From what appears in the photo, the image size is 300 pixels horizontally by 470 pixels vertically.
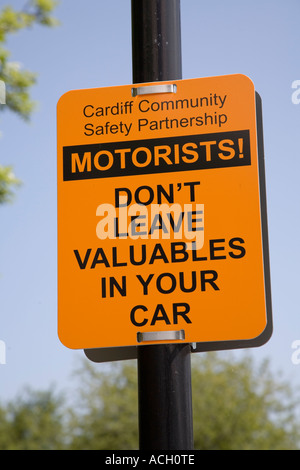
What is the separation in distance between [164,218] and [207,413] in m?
36.4

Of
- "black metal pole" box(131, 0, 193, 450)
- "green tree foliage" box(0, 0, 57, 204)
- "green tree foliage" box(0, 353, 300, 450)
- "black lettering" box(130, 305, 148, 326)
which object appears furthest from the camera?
"green tree foliage" box(0, 353, 300, 450)

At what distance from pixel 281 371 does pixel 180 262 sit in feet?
125

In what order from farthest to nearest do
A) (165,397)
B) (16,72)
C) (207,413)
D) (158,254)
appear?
(207,413) < (16,72) < (158,254) < (165,397)

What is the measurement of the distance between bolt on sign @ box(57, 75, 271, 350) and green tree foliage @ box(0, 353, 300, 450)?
3500 cm

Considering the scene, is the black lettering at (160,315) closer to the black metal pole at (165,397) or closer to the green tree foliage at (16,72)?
the black metal pole at (165,397)

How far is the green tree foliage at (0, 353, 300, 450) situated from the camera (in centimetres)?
3781

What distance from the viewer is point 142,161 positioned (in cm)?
294

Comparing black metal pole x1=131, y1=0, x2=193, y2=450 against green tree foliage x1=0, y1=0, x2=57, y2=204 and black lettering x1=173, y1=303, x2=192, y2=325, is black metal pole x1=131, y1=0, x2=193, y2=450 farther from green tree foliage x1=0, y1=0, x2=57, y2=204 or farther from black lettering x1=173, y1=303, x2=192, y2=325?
green tree foliage x1=0, y1=0, x2=57, y2=204

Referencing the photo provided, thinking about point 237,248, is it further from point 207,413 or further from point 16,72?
point 207,413

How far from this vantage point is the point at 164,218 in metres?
2.83

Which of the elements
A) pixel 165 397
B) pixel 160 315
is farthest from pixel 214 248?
pixel 165 397

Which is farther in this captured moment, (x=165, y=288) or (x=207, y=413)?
(x=207, y=413)

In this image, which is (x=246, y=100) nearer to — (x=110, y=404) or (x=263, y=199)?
(x=263, y=199)

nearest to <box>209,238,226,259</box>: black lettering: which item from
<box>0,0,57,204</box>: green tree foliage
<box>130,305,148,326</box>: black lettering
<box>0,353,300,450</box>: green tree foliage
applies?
<box>130,305,148,326</box>: black lettering
